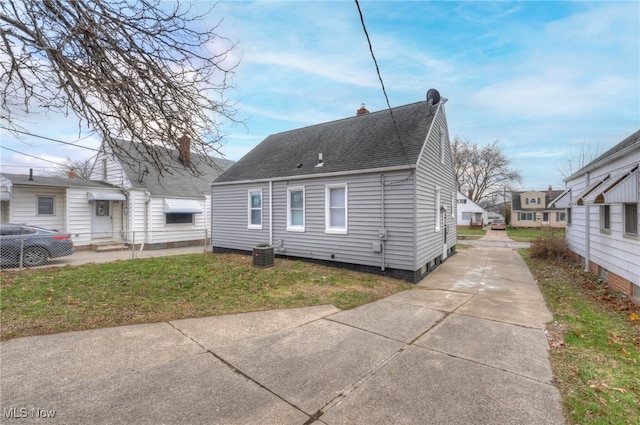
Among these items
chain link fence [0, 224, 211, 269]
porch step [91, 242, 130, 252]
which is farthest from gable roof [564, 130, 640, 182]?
porch step [91, 242, 130, 252]

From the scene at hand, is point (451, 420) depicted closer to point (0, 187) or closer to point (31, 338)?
point (31, 338)

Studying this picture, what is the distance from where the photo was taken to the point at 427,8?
5.95 meters

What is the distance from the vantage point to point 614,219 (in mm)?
7246

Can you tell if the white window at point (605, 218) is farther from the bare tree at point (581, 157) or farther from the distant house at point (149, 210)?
the bare tree at point (581, 157)

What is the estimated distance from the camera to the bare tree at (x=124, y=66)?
9.96ft

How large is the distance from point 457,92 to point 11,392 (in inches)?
526

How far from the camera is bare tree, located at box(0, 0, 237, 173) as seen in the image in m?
3.04

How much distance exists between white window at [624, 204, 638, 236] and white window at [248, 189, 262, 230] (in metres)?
10.9

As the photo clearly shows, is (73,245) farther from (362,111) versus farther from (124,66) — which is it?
(362,111)

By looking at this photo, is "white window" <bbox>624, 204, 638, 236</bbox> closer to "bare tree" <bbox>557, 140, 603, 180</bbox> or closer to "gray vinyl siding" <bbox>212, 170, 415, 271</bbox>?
"gray vinyl siding" <bbox>212, 170, 415, 271</bbox>

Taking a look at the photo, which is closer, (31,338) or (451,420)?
(451,420)

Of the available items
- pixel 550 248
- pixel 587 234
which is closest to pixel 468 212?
pixel 550 248

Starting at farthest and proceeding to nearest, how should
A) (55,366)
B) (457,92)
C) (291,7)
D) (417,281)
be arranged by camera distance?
(457,92)
(417,281)
(291,7)
(55,366)

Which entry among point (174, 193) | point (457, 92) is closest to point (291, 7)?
point (457, 92)
